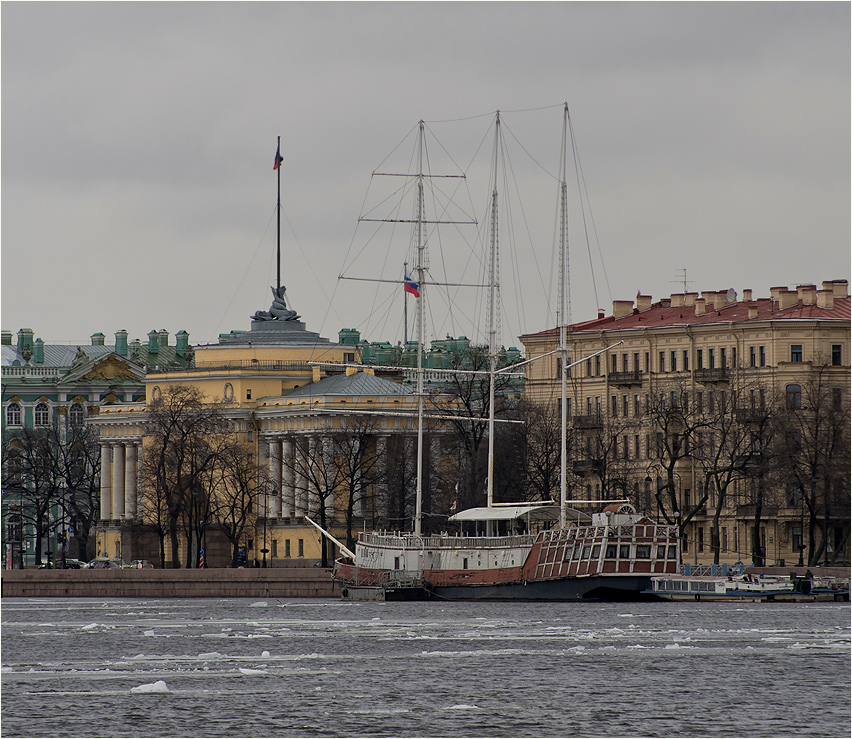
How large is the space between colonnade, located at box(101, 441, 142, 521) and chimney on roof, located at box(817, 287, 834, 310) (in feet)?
155

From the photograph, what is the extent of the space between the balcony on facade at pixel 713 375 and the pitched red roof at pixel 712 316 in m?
2.58

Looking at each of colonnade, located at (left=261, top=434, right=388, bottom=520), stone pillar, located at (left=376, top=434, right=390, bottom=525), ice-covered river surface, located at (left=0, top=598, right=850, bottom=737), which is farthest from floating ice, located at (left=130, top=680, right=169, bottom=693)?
stone pillar, located at (left=376, top=434, right=390, bottom=525)

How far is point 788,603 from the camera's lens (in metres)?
99.8

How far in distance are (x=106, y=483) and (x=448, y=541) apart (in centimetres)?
5682

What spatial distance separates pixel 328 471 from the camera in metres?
Result: 142

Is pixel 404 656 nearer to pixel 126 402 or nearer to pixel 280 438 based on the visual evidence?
pixel 280 438

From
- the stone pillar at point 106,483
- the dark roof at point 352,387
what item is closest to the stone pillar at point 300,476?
the dark roof at point 352,387

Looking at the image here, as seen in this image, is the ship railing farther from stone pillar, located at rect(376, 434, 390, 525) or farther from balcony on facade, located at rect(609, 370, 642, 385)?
balcony on facade, located at rect(609, 370, 642, 385)

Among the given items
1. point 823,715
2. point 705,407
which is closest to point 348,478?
point 705,407

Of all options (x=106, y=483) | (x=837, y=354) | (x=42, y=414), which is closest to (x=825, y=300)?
(x=837, y=354)

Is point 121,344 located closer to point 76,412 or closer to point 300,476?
point 76,412

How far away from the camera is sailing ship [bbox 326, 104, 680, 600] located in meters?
103

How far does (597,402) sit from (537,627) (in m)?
54.9

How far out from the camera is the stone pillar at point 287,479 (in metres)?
146
